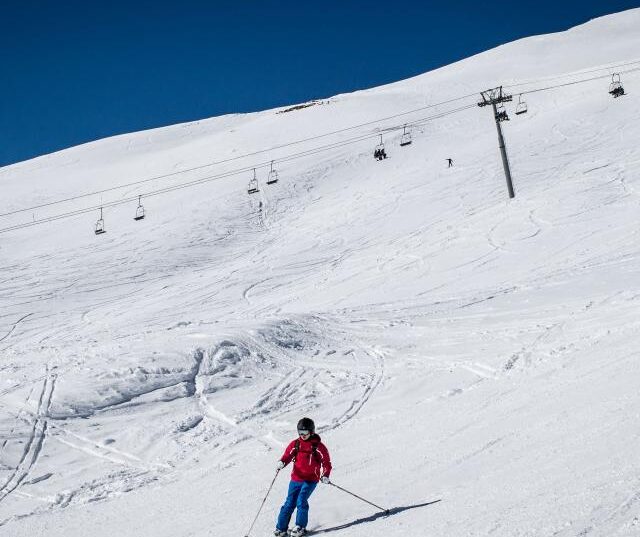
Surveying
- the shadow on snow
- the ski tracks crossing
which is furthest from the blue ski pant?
the ski tracks crossing

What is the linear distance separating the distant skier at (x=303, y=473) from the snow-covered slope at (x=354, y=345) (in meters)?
0.40

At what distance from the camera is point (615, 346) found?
13188 millimetres

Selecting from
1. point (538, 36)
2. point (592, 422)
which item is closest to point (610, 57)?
point (538, 36)

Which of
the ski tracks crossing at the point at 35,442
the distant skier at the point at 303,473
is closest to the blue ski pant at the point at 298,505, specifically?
the distant skier at the point at 303,473

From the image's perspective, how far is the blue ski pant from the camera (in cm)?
809

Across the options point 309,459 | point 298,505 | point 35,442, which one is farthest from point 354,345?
point 298,505

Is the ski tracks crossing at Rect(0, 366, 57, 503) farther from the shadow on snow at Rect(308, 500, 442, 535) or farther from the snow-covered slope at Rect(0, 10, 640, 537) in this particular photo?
the shadow on snow at Rect(308, 500, 442, 535)

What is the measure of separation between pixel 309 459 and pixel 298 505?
1.67 ft

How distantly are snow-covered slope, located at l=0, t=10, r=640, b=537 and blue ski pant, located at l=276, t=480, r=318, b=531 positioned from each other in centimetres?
37

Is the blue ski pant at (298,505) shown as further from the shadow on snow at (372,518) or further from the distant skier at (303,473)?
the shadow on snow at (372,518)

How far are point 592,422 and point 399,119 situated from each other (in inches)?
2099

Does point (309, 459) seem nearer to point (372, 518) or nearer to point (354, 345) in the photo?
point (372, 518)

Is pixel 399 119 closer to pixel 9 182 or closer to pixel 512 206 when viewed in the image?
pixel 512 206

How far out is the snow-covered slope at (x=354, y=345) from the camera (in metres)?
8.98
